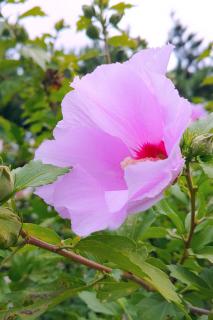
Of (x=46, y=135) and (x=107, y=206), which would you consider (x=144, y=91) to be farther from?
(x=46, y=135)

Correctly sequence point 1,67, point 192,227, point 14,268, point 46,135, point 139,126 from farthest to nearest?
1. point 1,67
2. point 46,135
3. point 14,268
4. point 192,227
5. point 139,126

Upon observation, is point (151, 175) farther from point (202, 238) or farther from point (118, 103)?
point (202, 238)

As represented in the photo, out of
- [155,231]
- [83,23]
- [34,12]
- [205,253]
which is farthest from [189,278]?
[34,12]

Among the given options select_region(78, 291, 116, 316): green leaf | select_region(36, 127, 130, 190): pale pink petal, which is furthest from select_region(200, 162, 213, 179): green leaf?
select_region(78, 291, 116, 316): green leaf

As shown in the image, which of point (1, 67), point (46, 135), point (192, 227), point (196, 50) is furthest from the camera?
point (196, 50)

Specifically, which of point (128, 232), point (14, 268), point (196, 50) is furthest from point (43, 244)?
point (196, 50)

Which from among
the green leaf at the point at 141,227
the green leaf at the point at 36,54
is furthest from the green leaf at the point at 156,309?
the green leaf at the point at 36,54
